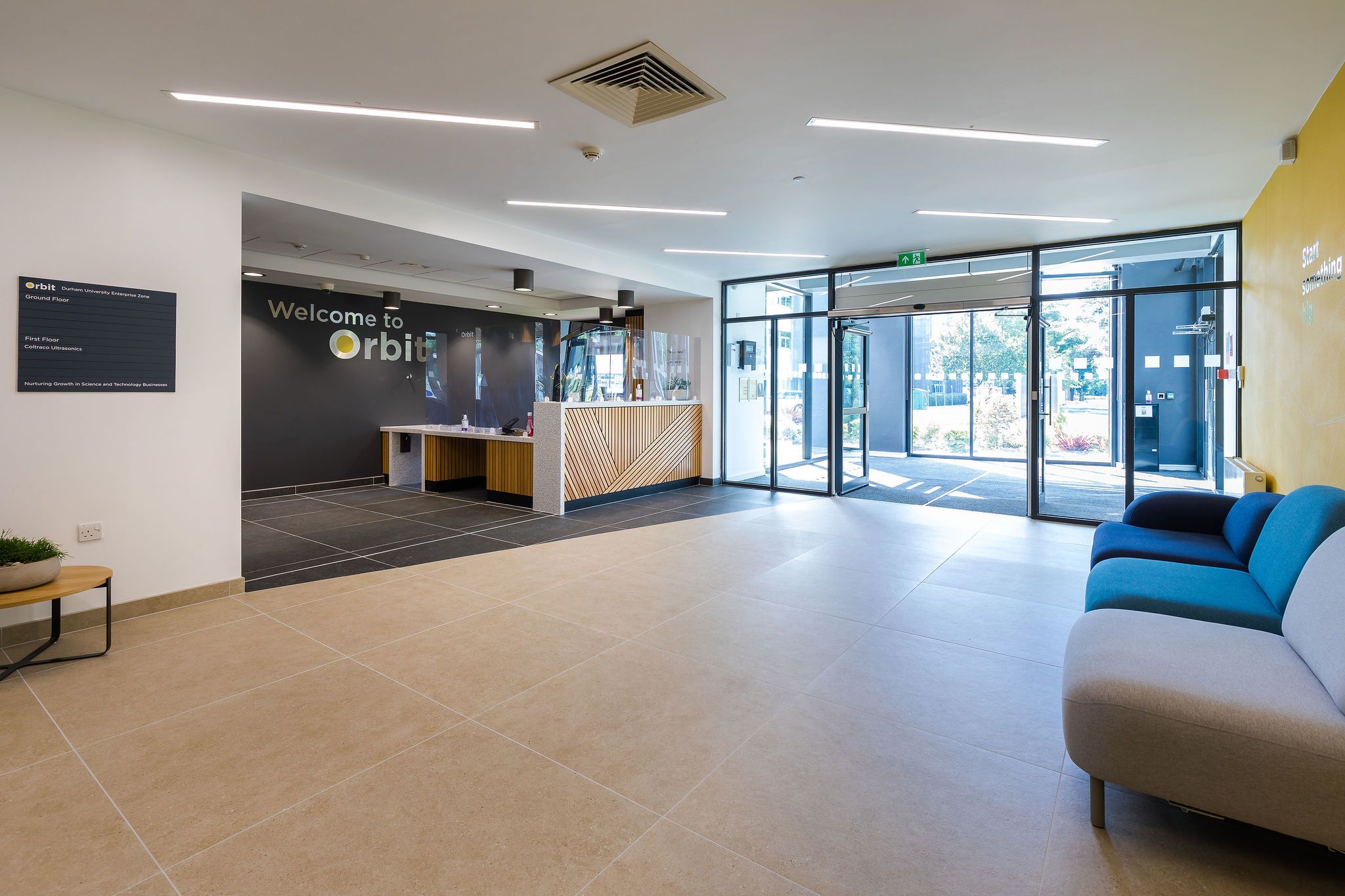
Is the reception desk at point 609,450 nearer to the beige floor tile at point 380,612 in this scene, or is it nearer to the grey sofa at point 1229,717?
the beige floor tile at point 380,612

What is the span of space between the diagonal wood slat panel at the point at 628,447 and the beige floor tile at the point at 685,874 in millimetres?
5814

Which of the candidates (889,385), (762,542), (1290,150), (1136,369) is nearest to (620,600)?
(762,542)

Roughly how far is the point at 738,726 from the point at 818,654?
2.86 ft

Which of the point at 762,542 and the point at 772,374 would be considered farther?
the point at 772,374

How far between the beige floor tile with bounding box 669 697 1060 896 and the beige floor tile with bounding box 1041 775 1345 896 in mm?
70

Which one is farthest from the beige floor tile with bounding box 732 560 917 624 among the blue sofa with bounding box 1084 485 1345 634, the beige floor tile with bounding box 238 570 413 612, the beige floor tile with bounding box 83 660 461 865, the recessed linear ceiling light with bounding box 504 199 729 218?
the recessed linear ceiling light with bounding box 504 199 729 218

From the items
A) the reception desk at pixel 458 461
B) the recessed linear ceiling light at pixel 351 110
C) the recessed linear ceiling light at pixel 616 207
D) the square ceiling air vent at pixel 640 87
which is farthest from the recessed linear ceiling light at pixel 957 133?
the reception desk at pixel 458 461

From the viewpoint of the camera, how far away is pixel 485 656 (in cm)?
330

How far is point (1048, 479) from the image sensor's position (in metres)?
9.50

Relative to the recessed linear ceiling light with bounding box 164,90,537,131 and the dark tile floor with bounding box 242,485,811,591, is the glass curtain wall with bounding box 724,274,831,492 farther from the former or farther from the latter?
the recessed linear ceiling light with bounding box 164,90,537,131

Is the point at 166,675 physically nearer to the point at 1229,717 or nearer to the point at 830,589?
the point at 830,589

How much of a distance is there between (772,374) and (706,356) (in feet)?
3.39

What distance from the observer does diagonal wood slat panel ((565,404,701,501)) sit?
7637 mm

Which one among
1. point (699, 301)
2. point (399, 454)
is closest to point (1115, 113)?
point (699, 301)
